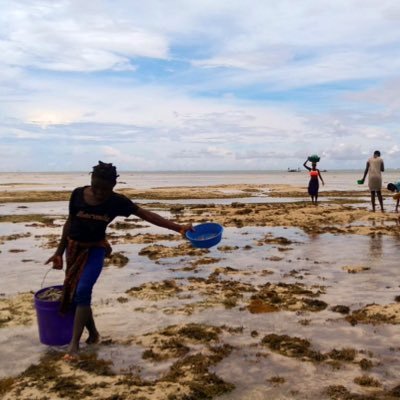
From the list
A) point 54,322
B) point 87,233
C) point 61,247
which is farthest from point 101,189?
point 54,322

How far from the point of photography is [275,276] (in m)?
9.04

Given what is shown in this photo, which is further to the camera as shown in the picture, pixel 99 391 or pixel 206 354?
pixel 206 354

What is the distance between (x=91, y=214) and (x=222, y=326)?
7.87 feet

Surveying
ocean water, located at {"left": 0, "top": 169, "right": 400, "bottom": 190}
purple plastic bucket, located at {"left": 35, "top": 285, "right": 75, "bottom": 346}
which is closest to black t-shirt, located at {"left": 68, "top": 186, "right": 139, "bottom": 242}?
purple plastic bucket, located at {"left": 35, "top": 285, "right": 75, "bottom": 346}

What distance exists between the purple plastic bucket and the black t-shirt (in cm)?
93

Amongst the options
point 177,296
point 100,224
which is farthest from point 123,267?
point 100,224

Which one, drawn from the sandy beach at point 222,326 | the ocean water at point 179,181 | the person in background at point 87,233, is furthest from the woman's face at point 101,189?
the ocean water at point 179,181

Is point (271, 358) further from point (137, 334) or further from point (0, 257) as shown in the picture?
point (0, 257)

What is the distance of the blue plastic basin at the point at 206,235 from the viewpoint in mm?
5777

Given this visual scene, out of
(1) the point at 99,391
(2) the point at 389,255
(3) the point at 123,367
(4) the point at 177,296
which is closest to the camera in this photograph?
(1) the point at 99,391

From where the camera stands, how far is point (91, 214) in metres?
5.19

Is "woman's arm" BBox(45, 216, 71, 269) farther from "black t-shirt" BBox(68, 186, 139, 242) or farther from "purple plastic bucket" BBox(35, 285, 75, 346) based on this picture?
"purple plastic bucket" BBox(35, 285, 75, 346)

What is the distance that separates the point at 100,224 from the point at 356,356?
3280mm

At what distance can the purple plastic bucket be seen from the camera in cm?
548
